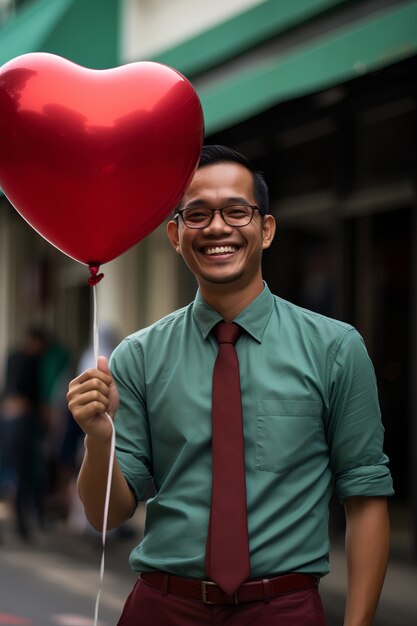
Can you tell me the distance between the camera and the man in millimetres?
2605

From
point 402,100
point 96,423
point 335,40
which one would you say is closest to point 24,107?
point 96,423

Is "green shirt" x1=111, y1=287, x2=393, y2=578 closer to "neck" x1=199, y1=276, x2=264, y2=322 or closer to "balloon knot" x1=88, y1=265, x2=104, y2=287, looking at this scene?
"neck" x1=199, y1=276, x2=264, y2=322

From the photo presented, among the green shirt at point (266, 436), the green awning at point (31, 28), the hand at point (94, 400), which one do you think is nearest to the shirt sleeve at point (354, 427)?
the green shirt at point (266, 436)

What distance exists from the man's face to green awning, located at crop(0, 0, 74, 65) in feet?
27.5

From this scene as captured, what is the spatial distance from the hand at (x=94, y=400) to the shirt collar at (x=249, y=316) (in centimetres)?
36

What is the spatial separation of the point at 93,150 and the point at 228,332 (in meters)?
0.56

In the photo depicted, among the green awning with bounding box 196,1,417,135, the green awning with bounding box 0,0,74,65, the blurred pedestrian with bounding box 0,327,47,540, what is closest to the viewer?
the green awning with bounding box 196,1,417,135

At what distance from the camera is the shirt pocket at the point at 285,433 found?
2.64 metres

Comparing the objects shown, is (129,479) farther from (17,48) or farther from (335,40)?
(17,48)

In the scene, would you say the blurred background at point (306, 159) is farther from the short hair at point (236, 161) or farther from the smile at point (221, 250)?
the smile at point (221, 250)

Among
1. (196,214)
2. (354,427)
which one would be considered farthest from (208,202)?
(354,427)

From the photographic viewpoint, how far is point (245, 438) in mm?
2670

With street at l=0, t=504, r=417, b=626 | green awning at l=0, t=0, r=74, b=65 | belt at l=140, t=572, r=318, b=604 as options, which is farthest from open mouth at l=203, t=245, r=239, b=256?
green awning at l=0, t=0, r=74, b=65

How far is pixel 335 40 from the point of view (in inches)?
303
